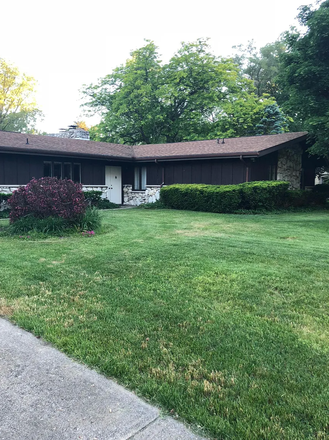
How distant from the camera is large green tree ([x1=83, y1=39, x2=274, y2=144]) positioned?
25.8m

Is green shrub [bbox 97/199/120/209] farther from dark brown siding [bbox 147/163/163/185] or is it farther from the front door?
dark brown siding [bbox 147/163/163/185]

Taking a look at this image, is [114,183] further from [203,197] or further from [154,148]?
[203,197]

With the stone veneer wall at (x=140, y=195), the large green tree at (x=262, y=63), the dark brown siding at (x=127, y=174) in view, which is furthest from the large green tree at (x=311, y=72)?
the large green tree at (x=262, y=63)

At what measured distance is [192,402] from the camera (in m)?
2.19

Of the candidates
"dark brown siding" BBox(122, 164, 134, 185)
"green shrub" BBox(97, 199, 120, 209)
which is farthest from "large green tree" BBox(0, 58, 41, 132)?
"green shrub" BBox(97, 199, 120, 209)

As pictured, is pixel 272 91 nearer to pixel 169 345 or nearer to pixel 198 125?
pixel 198 125

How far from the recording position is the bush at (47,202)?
8.42 meters

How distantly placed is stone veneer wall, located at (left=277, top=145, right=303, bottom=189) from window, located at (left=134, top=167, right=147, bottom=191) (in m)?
7.07

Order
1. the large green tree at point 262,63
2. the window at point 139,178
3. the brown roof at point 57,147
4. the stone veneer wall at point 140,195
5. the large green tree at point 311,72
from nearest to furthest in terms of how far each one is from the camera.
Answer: the large green tree at point 311,72 → the brown roof at point 57,147 → the stone veneer wall at point 140,195 → the window at point 139,178 → the large green tree at point 262,63

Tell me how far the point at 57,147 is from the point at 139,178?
16.1 ft

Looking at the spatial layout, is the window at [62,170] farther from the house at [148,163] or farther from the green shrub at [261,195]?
the green shrub at [261,195]

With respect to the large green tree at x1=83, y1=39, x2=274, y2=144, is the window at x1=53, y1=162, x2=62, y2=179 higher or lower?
lower

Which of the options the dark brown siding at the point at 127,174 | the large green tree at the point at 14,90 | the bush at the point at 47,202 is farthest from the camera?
the large green tree at the point at 14,90

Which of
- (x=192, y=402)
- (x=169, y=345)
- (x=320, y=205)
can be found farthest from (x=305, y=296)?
(x=320, y=205)
